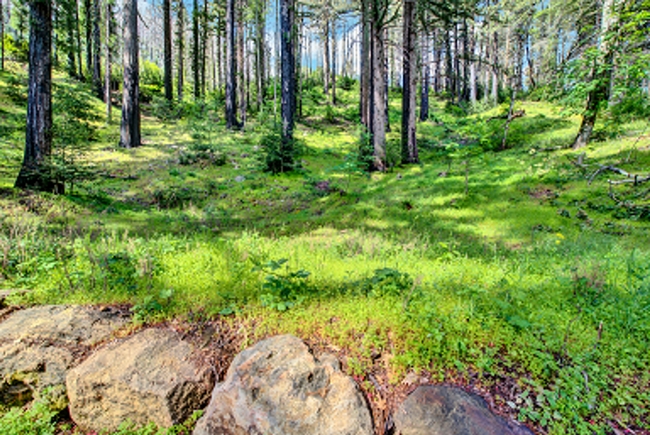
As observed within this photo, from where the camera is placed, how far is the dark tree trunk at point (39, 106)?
23.8 ft

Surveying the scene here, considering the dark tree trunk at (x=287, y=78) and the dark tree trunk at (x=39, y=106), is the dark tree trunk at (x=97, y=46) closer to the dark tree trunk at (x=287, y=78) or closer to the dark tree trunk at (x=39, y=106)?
the dark tree trunk at (x=287, y=78)

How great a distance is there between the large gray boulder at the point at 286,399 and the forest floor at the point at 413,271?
203 mm

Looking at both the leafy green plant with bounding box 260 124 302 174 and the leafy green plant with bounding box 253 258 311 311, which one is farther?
the leafy green plant with bounding box 260 124 302 174

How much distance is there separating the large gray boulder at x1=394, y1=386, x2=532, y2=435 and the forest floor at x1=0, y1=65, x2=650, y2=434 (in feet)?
0.37

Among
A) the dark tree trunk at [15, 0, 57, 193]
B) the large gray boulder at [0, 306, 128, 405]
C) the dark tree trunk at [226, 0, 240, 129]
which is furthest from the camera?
the dark tree trunk at [226, 0, 240, 129]

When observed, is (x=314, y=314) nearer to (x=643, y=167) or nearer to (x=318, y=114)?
(x=643, y=167)

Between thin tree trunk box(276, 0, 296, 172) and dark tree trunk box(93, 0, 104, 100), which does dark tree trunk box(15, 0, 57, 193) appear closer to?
thin tree trunk box(276, 0, 296, 172)

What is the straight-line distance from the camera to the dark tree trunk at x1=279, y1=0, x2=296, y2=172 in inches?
467

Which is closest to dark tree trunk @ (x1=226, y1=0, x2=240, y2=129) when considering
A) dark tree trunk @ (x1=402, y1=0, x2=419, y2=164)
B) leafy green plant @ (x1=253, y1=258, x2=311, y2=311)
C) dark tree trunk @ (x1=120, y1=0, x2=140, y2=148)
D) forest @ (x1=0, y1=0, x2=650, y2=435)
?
dark tree trunk @ (x1=120, y1=0, x2=140, y2=148)

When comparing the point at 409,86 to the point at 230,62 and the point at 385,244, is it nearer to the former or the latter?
the point at 385,244

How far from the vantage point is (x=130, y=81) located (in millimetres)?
13156

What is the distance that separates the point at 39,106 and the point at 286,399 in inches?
368

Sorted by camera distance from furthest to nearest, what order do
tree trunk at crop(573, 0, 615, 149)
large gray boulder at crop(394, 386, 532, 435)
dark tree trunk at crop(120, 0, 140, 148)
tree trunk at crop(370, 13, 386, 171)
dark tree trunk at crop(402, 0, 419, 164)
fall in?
dark tree trunk at crop(120, 0, 140, 148) < dark tree trunk at crop(402, 0, 419, 164) < tree trunk at crop(370, 13, 386, 171) < tree trunk at crop(573, 0, 615, 149) < large gray boulder at crop(394, 386, 532, 435)

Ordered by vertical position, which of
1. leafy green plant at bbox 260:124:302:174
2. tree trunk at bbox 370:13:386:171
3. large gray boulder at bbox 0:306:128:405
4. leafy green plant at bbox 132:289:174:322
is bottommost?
large gray boulder at bbox 0:306:128:405
